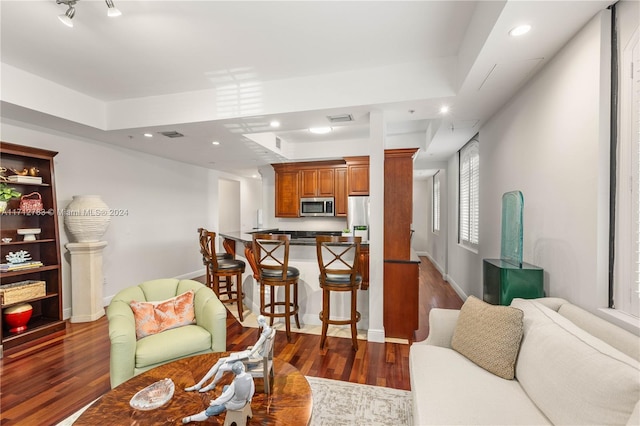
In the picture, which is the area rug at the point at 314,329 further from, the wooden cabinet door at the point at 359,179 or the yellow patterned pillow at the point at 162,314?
the wooden cabinet door at the point at 359,179

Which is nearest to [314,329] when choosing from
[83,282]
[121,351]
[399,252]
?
[399,252]

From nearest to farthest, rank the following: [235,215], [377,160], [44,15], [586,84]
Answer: [586,84]
[44,15]
[377,160]
[235,215]

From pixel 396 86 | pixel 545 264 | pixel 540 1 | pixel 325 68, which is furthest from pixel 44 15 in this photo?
pixel 545 264

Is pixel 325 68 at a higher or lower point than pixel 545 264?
higher

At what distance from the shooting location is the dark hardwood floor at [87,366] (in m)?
2.17

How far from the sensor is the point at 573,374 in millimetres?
1239

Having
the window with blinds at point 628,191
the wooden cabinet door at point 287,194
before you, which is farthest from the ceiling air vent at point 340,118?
the wooden cabinet door at point 287,194

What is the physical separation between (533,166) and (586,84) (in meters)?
0.85

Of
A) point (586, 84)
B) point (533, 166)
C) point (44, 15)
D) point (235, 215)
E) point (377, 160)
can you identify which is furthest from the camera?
point (235, 215)

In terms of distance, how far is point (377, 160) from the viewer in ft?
10.4

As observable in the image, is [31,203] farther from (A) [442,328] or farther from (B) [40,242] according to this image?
(A) [442,328]

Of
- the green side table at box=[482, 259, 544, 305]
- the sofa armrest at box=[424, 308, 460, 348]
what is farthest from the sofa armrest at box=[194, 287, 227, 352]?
the green side table at box=[482, 259, 544, 305]

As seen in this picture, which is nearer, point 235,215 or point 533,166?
point 533,166

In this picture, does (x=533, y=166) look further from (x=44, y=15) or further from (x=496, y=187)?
(x=44, y=15)
